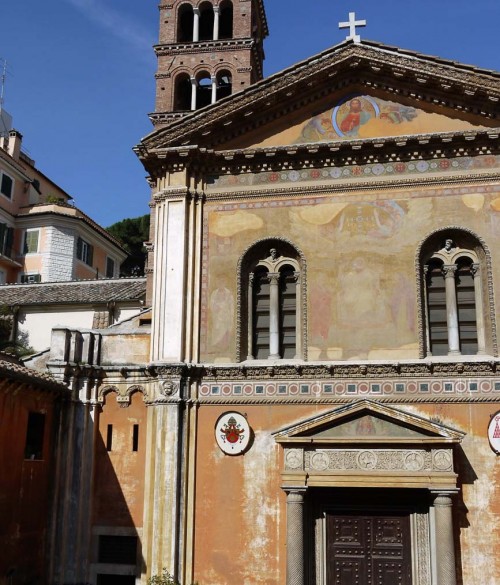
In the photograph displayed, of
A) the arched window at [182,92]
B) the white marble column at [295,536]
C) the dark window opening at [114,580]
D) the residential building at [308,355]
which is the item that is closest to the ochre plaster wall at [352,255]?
the residential building at [308,355]

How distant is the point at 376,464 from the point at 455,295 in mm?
4204

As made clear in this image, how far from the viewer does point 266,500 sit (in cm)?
1622

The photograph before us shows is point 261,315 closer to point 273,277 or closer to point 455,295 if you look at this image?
point 273,277

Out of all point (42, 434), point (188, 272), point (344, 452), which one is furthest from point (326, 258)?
point (42, 434)

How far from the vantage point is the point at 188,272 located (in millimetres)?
17828

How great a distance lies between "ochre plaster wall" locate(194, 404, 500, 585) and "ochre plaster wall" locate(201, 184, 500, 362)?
1.58m

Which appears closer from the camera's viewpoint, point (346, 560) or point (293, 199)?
point (346, 560)

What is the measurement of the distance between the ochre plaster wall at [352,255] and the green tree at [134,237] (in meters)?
35.8

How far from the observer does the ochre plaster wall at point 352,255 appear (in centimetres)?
1662

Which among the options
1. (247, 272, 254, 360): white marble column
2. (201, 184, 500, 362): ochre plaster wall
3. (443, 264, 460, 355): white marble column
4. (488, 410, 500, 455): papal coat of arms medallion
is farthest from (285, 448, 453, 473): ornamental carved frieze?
(247, 272, 254, 360): white marble column

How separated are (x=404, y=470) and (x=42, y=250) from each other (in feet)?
94.1

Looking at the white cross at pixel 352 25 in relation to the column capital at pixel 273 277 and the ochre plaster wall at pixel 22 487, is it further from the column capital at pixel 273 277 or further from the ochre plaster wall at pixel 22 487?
the ochre plaster wall at pixel 22 487

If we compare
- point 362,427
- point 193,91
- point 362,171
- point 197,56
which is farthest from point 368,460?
point 197,56

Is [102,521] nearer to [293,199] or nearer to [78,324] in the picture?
[293,199]
